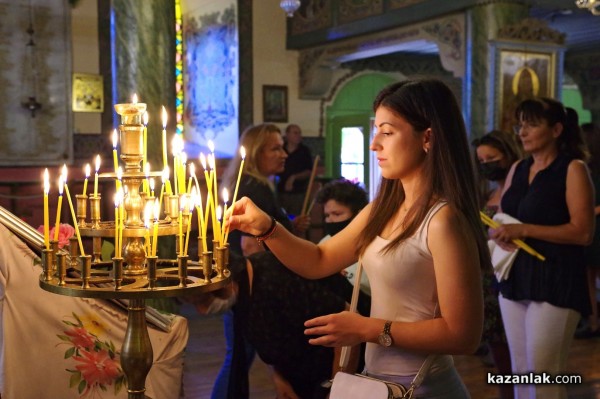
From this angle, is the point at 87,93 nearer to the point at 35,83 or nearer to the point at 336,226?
the point at 35,83

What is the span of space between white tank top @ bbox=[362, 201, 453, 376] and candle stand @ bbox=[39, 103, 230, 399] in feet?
1.40

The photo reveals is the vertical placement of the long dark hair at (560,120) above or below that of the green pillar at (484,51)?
below

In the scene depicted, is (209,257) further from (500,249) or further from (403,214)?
(500,249)

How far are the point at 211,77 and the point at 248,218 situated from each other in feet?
32.2

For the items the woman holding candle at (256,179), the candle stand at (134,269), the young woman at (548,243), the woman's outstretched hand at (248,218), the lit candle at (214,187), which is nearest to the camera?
the candle stand at (134,269)

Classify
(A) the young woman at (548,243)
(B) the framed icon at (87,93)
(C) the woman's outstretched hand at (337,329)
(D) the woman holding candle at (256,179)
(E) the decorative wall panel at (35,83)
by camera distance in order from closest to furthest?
1. (C) the woman's outstretched hand at (337,329)
2. (A) the young woman at (548,243)
3. (D) the woman holding candle at (256,179)
4. (E) the decorative wall panel at (35,83)
5. (B) the framed icon at (87,93)

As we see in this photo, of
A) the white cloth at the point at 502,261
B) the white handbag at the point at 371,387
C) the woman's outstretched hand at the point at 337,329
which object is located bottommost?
the white handbag at the point at 371,387

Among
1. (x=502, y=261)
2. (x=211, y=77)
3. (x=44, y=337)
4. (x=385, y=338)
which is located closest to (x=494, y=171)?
(x=502, y=261)

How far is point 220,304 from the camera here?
8.27 feet

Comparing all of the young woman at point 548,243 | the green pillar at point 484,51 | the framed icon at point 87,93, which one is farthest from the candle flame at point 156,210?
the framed icon at point 87,93

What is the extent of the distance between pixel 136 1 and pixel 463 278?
3605mm

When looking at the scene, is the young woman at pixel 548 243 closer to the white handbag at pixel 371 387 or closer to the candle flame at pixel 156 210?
→ the white handbag at pixel 371 387

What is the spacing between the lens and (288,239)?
1994 mm

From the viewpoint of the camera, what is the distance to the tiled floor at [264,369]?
448cm
